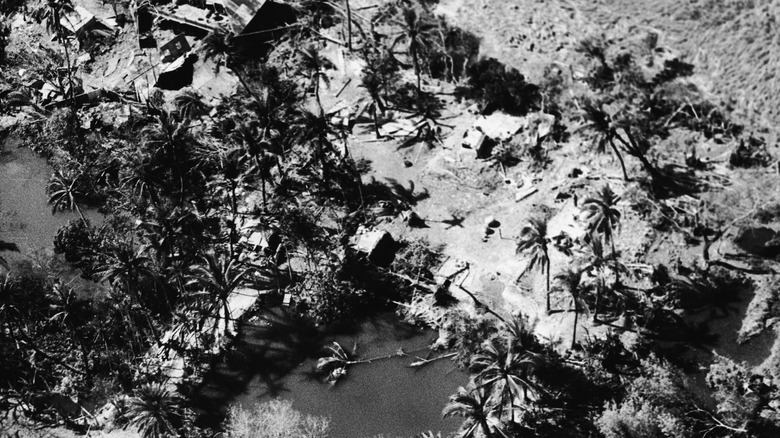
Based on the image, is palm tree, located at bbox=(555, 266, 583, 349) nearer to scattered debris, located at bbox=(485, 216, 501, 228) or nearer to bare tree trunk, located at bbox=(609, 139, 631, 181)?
scattered debris, located at bbox=(485, 216, 501, 228)

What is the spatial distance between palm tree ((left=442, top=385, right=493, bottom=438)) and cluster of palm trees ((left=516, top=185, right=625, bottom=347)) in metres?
7.86

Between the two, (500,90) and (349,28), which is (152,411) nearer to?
(500,90)

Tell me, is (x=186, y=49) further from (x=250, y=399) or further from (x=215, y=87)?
(x=250, y=399)

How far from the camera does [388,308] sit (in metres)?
59.6

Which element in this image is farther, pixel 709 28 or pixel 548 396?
pixel 709 28

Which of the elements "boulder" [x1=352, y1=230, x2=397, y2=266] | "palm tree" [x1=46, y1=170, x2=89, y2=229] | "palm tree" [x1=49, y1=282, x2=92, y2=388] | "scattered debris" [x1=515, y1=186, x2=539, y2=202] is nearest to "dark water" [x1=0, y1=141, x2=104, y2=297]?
"palm tree" [x1=46, y1=170, x2=89, y2=229]

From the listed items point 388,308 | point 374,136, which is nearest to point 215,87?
point 374,136

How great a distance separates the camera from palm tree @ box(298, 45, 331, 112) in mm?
68438

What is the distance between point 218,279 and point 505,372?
1737cm

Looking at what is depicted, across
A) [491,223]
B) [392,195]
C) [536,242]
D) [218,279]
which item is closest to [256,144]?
[392,195]

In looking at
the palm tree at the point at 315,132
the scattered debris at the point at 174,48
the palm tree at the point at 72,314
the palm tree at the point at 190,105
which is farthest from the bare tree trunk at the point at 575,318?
the scattered debris at the point at 174,48

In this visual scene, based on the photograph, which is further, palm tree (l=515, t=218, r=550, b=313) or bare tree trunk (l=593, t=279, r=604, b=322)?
bare tree trunk (l=593, t=279, r=604, b=322)

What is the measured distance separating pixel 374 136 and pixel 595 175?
15467 mm

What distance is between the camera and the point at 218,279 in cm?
5622
